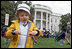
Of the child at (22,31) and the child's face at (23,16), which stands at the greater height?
the child's face at (23,16)

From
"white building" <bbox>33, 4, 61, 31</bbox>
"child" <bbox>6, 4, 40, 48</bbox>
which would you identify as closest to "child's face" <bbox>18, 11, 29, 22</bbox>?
"child" <bbox>6, 4, 40, 48</bbox>

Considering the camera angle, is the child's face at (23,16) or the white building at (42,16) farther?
the white building at (42,16)

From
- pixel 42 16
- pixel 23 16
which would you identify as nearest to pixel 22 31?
pixel 23 16

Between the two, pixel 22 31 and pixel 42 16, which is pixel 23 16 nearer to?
pixel 22 31

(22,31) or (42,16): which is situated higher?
(22,31)

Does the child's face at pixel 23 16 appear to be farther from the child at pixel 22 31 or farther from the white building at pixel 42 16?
the white building at pixel 42 16

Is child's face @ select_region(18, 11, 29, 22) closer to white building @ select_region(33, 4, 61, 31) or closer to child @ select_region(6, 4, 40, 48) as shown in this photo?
child @ select_region(6, 4, 40, 48)

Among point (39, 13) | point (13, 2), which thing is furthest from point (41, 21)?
point (13, 2)

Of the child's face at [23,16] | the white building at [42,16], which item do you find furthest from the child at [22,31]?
the white building at [42,16]

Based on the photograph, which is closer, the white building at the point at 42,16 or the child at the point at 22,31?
the child at the point at 22,31

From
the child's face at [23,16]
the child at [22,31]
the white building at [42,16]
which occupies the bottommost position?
the white building at [42,16]

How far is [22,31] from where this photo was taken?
2.01 m

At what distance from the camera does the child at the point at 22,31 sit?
1934mm

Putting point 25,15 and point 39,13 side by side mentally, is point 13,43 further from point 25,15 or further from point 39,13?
point 39,13
